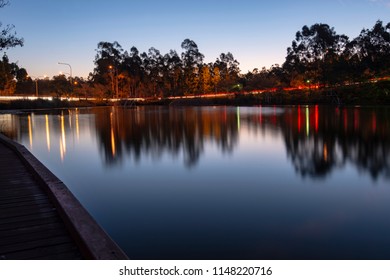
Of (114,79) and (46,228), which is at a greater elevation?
(114,79)

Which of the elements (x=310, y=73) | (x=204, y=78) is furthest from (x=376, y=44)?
(x=204, y=78)

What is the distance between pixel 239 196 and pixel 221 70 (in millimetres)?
107968

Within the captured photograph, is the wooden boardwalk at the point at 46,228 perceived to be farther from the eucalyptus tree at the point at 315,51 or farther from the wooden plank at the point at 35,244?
the eucalyptus tree at the point at 315,51

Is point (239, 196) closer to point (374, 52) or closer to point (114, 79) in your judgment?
point (374, 52)

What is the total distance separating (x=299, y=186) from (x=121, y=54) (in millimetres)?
103850

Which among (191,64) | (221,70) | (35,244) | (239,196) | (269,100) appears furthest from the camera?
(221,70)

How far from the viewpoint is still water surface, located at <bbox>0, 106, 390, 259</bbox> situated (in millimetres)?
4840

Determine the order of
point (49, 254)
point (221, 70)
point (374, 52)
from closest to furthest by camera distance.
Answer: point (49, 254), point (374, 52), point (221, 70)

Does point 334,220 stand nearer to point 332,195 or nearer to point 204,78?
point 332,195

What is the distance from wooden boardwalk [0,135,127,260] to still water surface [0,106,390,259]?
2.97ft

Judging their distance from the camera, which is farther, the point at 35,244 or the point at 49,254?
the point at 35,244

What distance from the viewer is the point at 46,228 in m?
4.66

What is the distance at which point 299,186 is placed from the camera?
7949 mm

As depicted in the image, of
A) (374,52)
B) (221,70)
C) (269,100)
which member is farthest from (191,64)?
(374,52)
